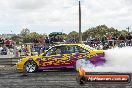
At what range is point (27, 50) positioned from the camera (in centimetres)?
2302

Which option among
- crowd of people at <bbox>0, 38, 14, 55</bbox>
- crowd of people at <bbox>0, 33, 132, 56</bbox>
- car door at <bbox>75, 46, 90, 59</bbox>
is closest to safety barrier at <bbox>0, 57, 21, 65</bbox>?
crowd of people at <bbox>0, 33, 132, 56</bbox>

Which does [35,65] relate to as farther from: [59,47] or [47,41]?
[47,41]

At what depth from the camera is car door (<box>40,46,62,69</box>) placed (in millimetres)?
17016

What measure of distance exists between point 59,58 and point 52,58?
0.34 meters

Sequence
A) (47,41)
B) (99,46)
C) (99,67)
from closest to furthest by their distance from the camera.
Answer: (99,67) < (99,46) < (47,41)

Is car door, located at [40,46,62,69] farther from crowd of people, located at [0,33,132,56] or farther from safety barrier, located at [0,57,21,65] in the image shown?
crowd of people, located at [0,33,132,56]

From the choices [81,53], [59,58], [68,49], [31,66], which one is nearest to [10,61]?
[31,66]

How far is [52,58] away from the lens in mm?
17078

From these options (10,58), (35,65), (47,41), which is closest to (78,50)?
(35,65)

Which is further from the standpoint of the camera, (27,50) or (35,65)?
(27,50)

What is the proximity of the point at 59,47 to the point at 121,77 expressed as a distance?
971 centimetres

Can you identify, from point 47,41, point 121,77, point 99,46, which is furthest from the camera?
point 47,41

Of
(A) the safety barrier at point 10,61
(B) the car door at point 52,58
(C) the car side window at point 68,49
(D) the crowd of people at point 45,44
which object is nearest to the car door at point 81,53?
(C) the car side window at point 68,49

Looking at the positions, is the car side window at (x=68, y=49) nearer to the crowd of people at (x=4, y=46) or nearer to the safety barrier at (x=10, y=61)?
the safety barrier at (x=10, y=61)
